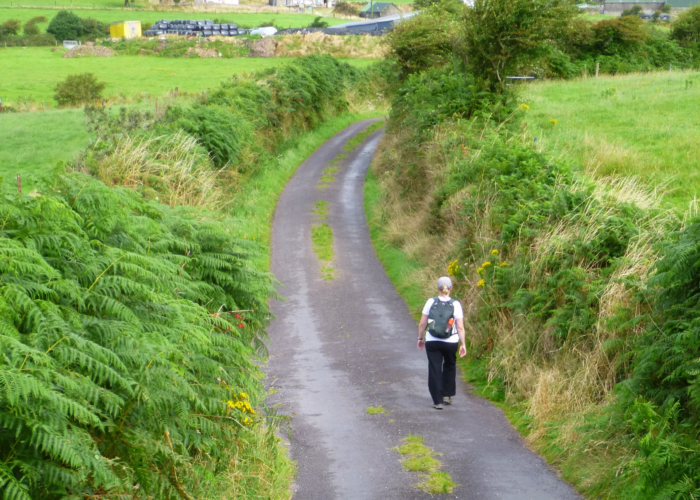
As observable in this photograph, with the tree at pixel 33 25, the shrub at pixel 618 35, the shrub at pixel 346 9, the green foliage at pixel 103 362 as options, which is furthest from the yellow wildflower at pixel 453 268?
the shrub at pixel 346 9

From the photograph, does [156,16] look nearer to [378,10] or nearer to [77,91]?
[378,10]

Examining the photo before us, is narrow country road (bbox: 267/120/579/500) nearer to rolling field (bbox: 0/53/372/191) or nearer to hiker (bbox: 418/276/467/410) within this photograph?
hiker (bbox: 418/276/467/410)

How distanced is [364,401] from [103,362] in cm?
631

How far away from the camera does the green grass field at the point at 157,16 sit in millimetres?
107125

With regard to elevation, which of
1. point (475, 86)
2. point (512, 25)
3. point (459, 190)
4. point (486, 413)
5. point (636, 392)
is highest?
point (512, 25)

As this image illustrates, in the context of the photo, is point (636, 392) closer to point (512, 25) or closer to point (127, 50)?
point (512, 25)

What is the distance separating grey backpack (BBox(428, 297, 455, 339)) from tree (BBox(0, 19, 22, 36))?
316 feet

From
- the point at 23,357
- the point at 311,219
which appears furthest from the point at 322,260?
the point at 23,357

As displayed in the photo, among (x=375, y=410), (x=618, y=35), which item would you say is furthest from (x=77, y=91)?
(x=375, y=410)

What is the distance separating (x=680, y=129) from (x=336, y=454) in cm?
1489

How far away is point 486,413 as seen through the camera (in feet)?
32.8

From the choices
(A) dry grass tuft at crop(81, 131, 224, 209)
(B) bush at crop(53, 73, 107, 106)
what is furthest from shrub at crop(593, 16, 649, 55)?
(A) dry grass tuft at crop(81, 131, 224, 209)

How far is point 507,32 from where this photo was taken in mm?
20312

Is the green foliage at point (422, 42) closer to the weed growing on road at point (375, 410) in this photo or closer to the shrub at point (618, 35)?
the shrub at point (618, 35)
